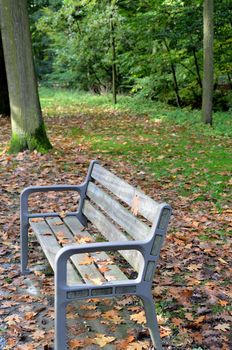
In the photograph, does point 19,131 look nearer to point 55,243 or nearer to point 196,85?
point 55,243

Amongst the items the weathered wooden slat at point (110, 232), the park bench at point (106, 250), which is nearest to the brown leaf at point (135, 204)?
the park bench at point (106, 250)

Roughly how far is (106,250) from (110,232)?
92 cm

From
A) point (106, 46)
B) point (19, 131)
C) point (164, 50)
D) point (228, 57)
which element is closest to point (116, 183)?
point (19, 131)

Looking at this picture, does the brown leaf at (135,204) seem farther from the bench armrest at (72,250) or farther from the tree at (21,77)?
the tree at (21,77)

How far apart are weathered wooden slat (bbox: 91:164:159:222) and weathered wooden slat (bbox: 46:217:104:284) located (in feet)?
1.80

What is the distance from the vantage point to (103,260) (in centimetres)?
362

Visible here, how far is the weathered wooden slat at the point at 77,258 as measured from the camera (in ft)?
10.7

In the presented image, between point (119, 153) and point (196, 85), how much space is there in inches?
467

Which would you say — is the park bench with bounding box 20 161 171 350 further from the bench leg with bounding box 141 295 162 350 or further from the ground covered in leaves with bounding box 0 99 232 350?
the ground covered in leaves with bounding box 0 99 232 350

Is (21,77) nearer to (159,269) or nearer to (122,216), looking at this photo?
(159,269)

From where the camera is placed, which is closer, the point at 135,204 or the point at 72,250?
the point at 72,250

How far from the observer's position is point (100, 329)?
3438 mm

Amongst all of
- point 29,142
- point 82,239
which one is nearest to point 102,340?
point 82,239

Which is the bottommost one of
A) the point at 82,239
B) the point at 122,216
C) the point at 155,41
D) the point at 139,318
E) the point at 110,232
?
the point at 139,318
